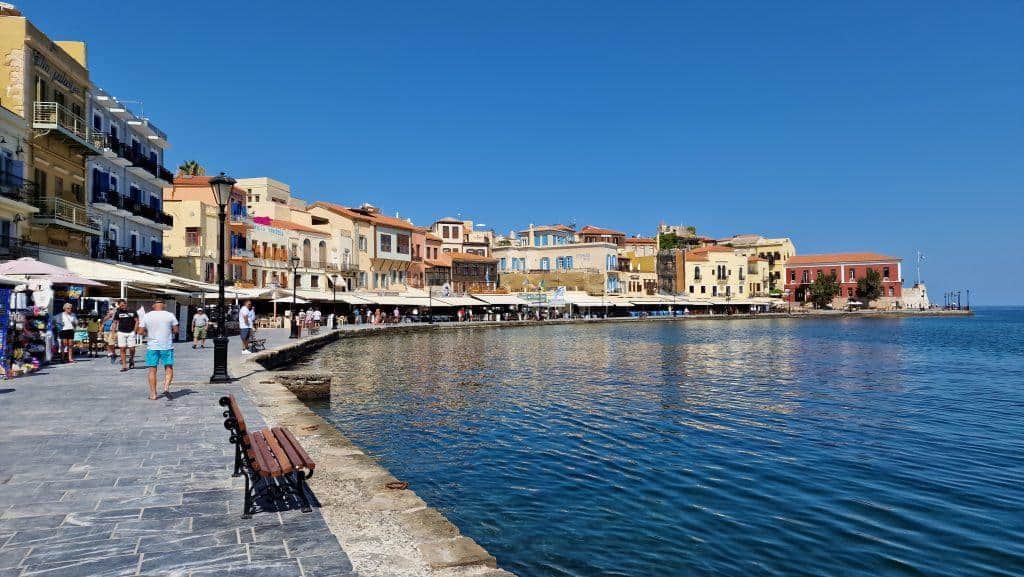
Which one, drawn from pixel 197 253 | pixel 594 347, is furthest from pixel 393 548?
pixel 197 253

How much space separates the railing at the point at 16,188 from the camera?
70.6 feet

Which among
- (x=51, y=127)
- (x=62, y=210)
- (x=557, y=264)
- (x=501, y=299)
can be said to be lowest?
(x=501, y=299)

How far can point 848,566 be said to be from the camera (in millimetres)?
6426

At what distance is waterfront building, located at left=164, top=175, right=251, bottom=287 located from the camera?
141ft

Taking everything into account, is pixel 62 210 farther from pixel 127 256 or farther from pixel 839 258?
pixel 839 258

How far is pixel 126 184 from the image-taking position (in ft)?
106

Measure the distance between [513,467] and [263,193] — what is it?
5996cm

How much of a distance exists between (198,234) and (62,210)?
18.2 metres

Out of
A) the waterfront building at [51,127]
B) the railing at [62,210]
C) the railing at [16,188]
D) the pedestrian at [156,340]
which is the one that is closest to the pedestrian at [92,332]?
the railing at [16,188]

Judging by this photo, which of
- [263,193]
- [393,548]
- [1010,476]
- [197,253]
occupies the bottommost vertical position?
[1010,476]

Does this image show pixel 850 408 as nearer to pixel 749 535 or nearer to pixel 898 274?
pixel 749 535

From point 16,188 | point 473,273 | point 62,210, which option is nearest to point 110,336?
point 16,188

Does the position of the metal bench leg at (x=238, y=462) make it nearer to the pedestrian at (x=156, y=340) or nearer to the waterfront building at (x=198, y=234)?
the pedestrian at (x=156, y=340)

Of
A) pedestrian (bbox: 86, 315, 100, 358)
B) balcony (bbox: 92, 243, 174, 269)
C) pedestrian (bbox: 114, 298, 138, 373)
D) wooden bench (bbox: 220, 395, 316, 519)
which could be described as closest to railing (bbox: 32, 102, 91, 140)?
balcony (bbox: 92, 243, 174, 269)
